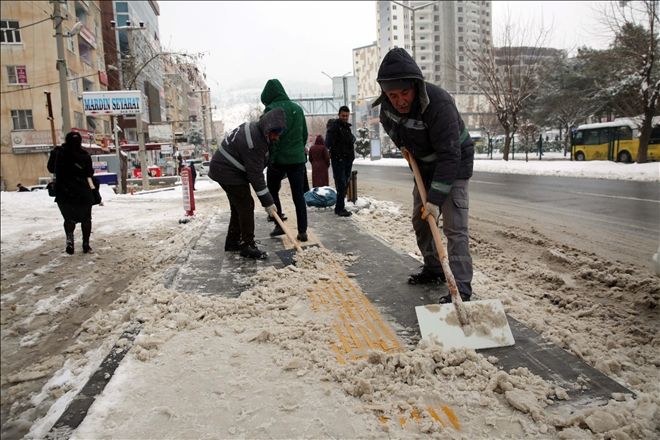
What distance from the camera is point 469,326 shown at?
2770 millimetres

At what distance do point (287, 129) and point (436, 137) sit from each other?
3.01 metres

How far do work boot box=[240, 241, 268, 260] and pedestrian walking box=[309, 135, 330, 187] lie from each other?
16.7 feet

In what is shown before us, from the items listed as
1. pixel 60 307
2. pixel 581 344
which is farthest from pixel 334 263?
pixel 60 307

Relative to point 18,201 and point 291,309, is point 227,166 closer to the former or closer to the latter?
point 291,309

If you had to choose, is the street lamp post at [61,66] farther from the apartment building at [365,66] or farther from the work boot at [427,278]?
the apartment building at [365,66]

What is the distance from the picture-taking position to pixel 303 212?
5680mm

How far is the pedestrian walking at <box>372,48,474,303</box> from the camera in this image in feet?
10.1

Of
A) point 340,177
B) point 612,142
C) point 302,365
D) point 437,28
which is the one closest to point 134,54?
point 340,177

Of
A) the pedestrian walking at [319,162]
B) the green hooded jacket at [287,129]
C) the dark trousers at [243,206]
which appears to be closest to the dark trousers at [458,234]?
the dark trousers at [243,206]

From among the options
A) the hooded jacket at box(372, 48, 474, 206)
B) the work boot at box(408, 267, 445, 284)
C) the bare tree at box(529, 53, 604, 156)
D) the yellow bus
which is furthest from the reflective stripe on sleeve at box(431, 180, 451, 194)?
the bare tree at box(529, 53, 604, 156)

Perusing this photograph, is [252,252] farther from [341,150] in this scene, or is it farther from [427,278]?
[341,150]

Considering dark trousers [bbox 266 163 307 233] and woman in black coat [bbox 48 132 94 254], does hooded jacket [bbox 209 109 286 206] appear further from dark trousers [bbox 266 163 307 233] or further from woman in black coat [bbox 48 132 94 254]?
woman in black coat [bbox 48 132 94 254]

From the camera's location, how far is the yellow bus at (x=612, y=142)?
71.5 ft

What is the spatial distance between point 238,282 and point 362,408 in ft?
7.43
